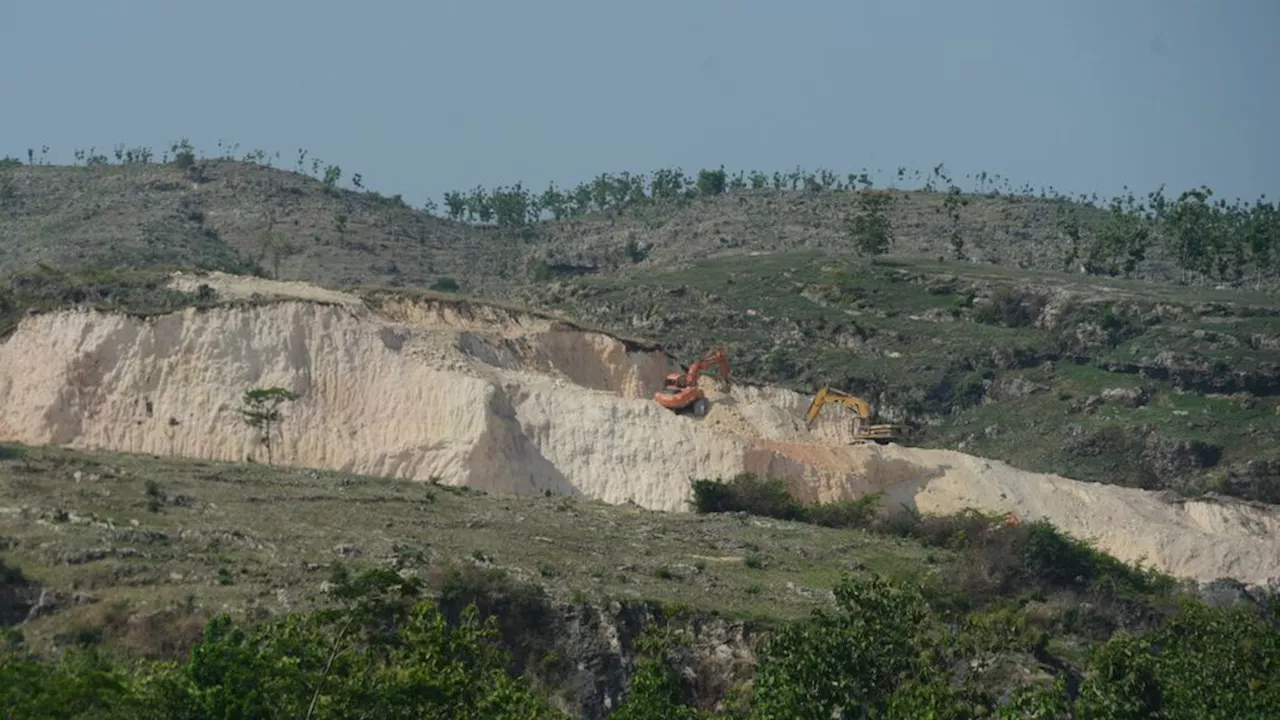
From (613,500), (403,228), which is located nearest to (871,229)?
(403,228)

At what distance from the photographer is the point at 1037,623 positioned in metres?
63.8

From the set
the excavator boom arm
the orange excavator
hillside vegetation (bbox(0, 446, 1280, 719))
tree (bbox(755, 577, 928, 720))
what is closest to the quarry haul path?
the orange excavator

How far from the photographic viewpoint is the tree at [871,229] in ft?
513

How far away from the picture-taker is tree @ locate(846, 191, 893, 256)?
6161 inches

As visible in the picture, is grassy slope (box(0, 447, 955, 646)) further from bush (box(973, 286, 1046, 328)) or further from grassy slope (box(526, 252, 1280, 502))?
bush (box(973, 286, 1046, 328))

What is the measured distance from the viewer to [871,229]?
15712cm

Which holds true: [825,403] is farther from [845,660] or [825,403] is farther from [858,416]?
[845,660]

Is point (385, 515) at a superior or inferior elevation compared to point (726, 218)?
inferior

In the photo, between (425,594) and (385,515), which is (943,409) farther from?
(425,594)

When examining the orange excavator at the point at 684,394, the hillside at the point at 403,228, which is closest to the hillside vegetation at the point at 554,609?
the orange excavator at the point at 684,394

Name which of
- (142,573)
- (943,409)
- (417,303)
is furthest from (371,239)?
(142,573)

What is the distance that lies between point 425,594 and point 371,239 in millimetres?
112407

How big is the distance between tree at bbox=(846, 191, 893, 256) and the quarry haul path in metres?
72.3

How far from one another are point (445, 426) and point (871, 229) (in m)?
83.1
